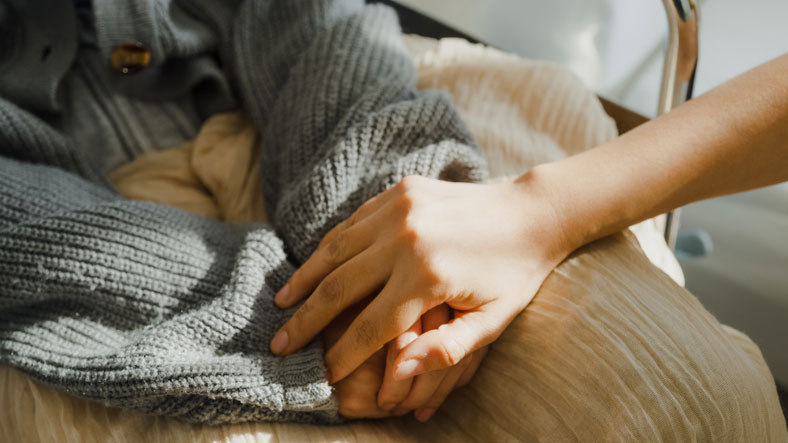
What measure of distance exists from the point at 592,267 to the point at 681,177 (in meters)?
0.10

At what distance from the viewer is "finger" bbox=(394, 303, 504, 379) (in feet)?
1.28

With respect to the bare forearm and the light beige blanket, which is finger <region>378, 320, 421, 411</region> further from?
the bare forearm

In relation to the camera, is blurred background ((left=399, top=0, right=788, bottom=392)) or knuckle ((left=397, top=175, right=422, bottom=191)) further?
blurred background ((left=399, top=0, right=788, bottom=392))

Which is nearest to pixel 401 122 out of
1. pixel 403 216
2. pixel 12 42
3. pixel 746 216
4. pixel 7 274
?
pixel 403 216

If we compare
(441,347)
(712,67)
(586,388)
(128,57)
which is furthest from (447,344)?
(712,67)

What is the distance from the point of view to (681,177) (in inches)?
17.8

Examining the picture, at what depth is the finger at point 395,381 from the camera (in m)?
0.41

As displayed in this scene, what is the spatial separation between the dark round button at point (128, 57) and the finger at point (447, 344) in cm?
45

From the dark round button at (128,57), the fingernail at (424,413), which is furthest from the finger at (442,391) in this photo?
the dark round button at (128,57)

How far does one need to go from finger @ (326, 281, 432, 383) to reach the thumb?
16 millimetres

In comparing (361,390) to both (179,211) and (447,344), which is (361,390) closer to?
(447,344)

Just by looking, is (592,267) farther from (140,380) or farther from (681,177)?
(140,380)

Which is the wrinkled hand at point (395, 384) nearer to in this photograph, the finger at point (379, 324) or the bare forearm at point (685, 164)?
the finger at point (379, 324)

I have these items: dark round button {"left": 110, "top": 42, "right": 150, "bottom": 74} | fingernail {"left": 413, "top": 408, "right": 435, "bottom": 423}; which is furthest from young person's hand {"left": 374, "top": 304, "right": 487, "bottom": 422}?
dark round button {"left": 110, "top": 42, "right": 150, "bottom": 74}
